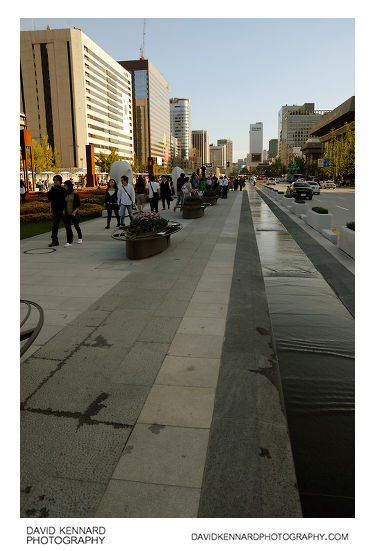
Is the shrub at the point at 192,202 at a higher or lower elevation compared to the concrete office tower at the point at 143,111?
lower

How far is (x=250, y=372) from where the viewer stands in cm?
421

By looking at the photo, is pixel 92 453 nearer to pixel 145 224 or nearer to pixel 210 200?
pixel 145 224

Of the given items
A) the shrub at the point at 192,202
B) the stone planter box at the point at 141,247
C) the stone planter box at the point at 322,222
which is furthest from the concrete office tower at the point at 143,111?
the stone planter box at the point at 141,247

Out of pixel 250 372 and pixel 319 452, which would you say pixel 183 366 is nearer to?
pixel 250 372

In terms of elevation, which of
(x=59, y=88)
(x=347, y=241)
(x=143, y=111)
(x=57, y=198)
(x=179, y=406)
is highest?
(x=143, y=111)

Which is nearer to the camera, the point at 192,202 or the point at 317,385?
the point at 317,385

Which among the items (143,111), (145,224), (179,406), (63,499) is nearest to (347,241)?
(145,224)

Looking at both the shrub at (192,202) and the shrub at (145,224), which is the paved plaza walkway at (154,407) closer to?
the shrub at (145,224)

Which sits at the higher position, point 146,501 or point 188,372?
point 188,372

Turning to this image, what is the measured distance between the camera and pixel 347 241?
35.3 ft

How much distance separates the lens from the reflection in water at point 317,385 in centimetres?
282

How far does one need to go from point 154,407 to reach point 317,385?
70.1 inches

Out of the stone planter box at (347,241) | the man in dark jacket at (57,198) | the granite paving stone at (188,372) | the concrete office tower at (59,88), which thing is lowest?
the granite paving stone at (188,372)

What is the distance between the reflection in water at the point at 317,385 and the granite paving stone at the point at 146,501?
0.79 metres
